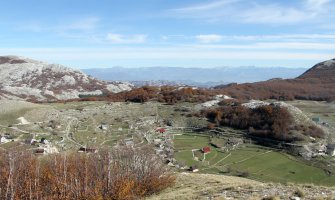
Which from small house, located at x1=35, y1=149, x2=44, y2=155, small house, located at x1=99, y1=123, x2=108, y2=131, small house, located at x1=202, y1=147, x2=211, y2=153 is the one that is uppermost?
small house, located at x1=99, y1=123, x2=108, y2=131

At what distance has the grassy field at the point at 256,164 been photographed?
56.8m

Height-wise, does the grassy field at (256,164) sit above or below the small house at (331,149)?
below

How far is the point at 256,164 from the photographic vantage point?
209 feet

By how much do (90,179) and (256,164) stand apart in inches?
1526

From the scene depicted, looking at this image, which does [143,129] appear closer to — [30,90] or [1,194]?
[1,194]

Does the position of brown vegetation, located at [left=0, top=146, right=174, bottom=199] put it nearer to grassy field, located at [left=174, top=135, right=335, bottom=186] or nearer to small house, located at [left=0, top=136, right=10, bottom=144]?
grassy field, located at [left=174, top=135, right=335, bottom=186]

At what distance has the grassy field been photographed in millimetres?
56812

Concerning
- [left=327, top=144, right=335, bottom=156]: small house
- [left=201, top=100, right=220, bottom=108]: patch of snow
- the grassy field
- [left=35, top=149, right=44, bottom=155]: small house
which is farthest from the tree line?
[left=35, top=149, right=44, bottom=155]: small house

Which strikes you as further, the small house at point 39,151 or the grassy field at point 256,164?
the small house at point 39,151

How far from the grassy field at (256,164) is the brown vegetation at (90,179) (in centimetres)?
2552

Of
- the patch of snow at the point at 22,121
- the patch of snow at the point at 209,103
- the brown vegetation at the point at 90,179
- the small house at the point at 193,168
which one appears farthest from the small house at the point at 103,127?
the brown vegetation at the point at 90,179

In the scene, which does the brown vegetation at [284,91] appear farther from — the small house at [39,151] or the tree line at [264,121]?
the small house at [39,151]

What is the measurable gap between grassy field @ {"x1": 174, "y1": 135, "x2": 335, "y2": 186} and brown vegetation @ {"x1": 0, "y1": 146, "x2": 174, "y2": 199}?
25.5 m

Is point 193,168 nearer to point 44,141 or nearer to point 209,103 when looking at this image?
point 44,141
